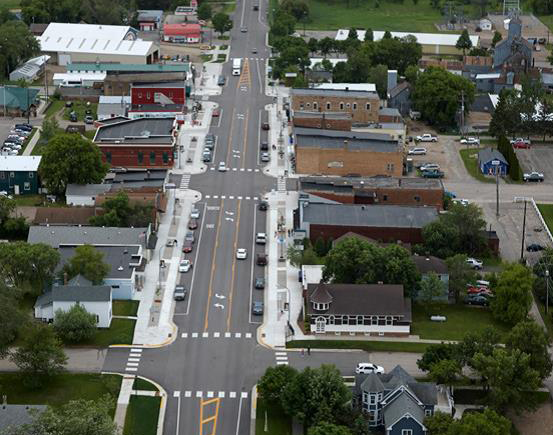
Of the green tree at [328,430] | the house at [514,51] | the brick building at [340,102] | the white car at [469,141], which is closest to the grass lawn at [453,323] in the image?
the green tree at [328,430]

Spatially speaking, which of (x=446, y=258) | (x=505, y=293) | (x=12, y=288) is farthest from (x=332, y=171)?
(x=12, y=288)

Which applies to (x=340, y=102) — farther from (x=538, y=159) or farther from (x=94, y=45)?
(x=94, y=45)

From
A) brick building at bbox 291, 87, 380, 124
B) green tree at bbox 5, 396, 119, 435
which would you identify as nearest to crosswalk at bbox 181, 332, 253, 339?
green tree at bbox 5, 396, 119, 435

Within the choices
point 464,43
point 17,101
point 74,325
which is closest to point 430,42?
point 464,43

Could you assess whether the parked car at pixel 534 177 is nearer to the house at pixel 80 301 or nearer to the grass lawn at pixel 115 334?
the grass lawn at pixel 115 334

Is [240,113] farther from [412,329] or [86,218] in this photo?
[412,329]

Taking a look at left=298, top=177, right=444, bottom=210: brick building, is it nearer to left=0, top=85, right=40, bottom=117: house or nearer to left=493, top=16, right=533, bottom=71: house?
left=0, top=85, right=40, bottom=117: house

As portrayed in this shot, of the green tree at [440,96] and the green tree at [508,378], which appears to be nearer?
the green tree at [508,378]
